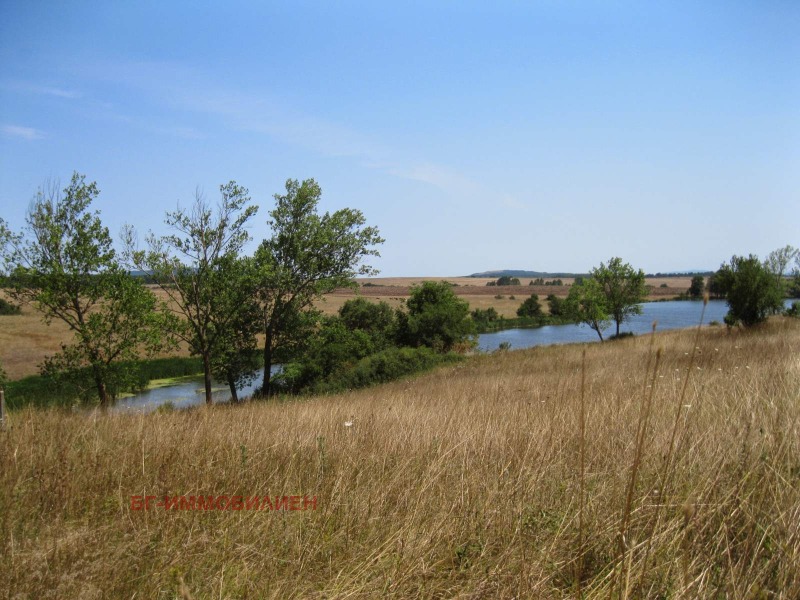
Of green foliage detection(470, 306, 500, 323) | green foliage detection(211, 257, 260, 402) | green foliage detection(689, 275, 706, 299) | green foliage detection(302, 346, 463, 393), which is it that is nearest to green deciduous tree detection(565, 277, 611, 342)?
green foliage detection(302, 346, 463, 393)

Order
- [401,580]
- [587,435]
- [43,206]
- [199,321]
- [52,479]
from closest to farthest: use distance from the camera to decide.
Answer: [401,580] → [52,479] → [587,435] → [43,206] → [199,321]

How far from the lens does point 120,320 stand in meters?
17.0

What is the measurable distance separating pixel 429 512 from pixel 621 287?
177 feet

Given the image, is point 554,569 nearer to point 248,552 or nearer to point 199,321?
point 248,552

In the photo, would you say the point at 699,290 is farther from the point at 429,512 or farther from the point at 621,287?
the point at 621,287

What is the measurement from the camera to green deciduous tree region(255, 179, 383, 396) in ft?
76.7

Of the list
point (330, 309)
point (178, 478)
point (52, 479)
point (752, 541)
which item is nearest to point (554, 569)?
point (752, 541)

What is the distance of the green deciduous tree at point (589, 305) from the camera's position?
48306 mm

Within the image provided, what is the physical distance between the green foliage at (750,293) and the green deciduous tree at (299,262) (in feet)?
54.1

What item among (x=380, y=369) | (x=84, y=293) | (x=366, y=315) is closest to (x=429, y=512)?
(x=84, y=293)

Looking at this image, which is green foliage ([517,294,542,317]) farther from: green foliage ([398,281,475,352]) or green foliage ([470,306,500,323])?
green foliage ([398,281,475,352])

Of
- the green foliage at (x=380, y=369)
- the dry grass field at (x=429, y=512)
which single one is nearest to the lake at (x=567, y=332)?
the green foliage at (x=380, y=369)

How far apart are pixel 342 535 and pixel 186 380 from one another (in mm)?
38912

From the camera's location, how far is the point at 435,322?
41781 millimetres
